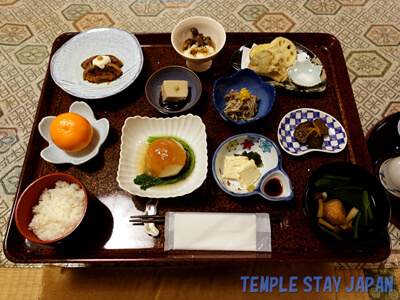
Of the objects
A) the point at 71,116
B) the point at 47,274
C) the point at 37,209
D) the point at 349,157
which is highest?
the point at 349,157

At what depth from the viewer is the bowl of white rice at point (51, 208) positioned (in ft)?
4.97

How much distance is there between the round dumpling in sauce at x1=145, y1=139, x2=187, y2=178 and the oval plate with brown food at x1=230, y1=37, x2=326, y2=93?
86cm

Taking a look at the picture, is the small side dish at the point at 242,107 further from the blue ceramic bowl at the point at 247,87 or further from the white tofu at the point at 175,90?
the white tofu at the point at 175,90

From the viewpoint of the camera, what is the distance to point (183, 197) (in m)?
1.75

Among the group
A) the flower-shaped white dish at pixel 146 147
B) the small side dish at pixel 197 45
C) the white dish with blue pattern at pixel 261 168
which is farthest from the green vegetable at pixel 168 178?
the small side dish at pixel 197 45

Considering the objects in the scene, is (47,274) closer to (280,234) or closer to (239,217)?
(239,217)

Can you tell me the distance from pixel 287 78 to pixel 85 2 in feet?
8.32

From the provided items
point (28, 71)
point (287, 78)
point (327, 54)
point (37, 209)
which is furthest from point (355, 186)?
point (28, 71)

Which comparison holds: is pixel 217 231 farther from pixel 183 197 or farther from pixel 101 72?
pixel 101 72

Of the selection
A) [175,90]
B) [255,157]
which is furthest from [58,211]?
[255,157]

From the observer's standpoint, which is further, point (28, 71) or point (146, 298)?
point (28, 71)

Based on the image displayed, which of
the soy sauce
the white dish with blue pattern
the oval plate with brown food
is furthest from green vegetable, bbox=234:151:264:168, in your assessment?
the oval plate with brown food

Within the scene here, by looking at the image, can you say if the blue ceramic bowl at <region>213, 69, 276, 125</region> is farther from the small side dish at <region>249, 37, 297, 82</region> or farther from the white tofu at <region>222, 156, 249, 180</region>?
the white tofu at <region>222, 156, 249, 180</region>

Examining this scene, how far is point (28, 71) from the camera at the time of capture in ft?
8.80
